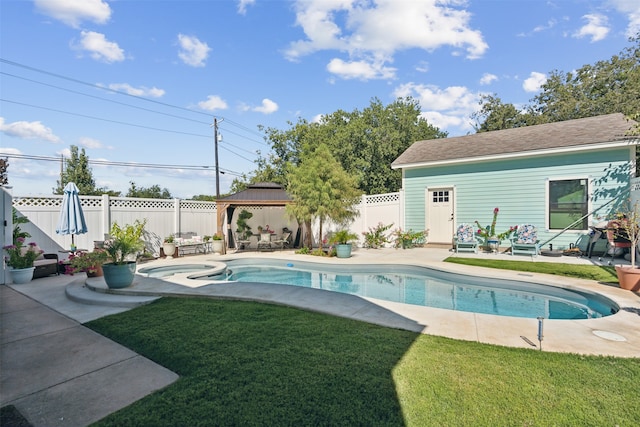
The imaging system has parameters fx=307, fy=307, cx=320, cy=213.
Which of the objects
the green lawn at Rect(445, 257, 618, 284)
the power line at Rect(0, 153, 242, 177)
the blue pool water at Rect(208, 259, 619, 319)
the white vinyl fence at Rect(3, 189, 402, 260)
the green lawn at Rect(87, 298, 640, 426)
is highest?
the power line at Rect(0, 153, 242, 177)

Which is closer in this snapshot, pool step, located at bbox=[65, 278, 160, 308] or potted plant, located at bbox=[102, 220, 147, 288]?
pool step, located at bbox=[65, 278, 160, 308]

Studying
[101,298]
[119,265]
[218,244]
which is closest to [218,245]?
[218,244]

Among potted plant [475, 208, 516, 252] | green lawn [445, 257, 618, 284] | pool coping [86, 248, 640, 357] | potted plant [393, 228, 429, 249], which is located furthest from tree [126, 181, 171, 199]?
green lawn [445, 257, 618, 284]

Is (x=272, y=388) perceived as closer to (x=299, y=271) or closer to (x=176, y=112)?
(x=299, y=271)

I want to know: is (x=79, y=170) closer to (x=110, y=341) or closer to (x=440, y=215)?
(x=110, y=341)

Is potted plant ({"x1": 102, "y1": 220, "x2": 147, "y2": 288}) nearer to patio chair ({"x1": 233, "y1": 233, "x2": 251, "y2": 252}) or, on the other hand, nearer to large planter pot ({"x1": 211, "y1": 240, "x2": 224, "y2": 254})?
large planter pot ({"x1": 211, "y1": 240, "x2": 224, "y2": 254})

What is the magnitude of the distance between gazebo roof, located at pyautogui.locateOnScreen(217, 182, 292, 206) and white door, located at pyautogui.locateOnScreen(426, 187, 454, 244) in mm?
5640

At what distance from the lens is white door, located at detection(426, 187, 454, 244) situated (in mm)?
11953

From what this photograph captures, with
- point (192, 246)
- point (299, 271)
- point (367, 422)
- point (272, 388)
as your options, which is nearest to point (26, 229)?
point (192, 246)

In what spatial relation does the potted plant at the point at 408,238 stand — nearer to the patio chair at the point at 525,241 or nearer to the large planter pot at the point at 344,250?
the large planter pot at the point at 344,250

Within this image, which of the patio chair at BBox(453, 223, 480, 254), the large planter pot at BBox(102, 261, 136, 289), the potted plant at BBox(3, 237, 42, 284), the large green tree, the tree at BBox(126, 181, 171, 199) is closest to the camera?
the large planter pot at BBox(102, 261, 136, 289)

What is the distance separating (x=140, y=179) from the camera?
25516 millimetres

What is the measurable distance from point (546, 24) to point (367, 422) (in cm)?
1485

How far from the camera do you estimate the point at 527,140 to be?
35.8 ft
